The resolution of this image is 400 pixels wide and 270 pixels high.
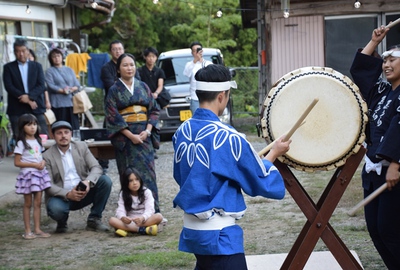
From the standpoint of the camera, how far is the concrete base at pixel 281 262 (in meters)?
5.76

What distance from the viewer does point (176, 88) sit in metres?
15.7

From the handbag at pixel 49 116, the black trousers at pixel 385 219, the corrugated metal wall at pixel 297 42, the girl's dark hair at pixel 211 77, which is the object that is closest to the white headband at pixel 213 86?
the girl's dark hair at pixel 211 77

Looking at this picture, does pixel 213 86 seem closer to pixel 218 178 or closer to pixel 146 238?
pixel 218 178

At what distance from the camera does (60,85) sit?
1144 centimetres

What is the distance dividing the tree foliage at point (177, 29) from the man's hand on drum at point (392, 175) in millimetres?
21777

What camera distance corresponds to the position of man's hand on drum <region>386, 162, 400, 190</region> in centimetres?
456

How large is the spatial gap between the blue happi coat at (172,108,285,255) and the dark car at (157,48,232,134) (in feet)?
36.5

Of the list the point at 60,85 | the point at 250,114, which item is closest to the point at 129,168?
the point at 60,85

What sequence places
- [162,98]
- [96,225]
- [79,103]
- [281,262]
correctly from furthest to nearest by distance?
[162,98] < [79,103] < [96,225] < [281,262]

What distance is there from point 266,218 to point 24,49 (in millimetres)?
4824

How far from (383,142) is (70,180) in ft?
12.9

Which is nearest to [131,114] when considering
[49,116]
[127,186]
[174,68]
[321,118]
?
[127,186]

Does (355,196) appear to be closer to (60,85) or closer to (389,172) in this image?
(389,172)

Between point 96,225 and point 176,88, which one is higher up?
point 176,88
